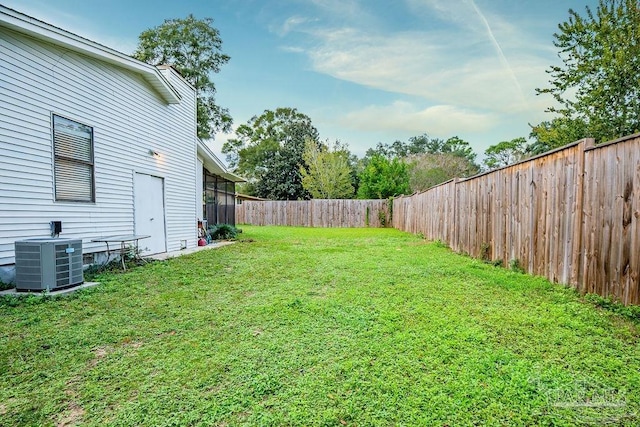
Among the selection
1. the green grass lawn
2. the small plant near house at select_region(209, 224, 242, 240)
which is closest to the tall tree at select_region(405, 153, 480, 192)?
the small plant near house at select_region(209, 224, 242, 240)

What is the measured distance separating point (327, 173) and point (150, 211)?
18354 mm

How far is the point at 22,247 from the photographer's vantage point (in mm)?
4094

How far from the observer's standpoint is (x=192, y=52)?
789 inches

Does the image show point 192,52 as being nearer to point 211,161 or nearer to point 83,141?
point 211,161

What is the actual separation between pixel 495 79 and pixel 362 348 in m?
10.5

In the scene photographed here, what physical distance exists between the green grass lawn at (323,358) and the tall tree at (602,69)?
13405 mm

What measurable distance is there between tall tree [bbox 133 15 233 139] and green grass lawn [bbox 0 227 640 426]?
19.1m

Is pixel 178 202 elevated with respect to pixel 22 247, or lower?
elevated

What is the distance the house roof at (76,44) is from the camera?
164 inches

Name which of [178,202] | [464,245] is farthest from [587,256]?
[178,202]

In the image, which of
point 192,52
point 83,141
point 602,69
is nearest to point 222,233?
point 83,141

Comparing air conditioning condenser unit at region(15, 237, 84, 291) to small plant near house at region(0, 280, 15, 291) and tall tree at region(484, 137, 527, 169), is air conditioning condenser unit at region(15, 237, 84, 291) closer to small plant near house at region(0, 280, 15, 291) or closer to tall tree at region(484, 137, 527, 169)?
small plant near house at region(0, 280, 15, 291)

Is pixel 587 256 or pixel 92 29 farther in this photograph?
pixel 92 29

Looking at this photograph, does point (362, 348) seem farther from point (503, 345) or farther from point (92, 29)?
point (92, 29)
